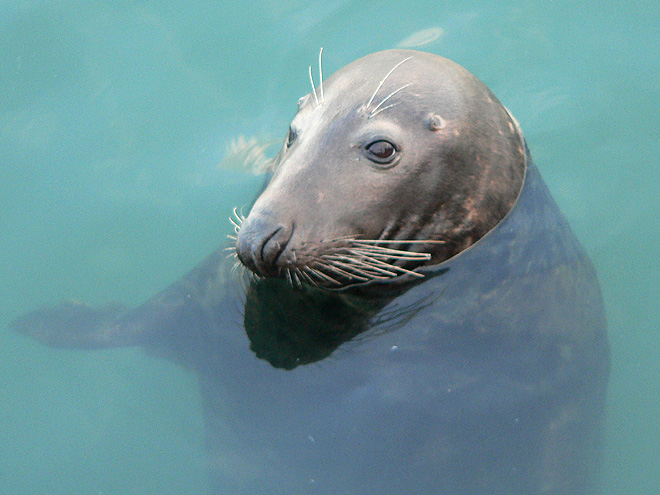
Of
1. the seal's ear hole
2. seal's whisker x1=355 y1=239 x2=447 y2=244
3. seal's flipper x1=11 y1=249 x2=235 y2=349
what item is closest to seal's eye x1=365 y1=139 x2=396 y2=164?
the seal's ear hole

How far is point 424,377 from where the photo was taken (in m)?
4.16

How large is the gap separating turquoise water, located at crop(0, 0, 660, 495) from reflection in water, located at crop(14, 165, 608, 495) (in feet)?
1.98

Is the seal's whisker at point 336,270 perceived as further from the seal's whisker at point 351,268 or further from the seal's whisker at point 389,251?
the seal's whisker at point 389,251

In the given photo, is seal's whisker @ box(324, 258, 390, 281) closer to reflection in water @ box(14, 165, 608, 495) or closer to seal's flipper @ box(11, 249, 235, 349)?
reflection in water @ box(14, 165, 608, 495)

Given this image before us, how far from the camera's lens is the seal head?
12.5 ft

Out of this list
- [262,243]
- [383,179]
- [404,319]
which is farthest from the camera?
[404,319]

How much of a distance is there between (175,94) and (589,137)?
3.59 meters

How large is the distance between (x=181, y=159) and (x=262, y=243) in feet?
9.59

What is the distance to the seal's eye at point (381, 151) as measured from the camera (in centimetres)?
399

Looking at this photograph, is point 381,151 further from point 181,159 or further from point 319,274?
point 181,159

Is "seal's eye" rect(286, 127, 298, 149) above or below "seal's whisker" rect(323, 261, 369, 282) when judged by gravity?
above

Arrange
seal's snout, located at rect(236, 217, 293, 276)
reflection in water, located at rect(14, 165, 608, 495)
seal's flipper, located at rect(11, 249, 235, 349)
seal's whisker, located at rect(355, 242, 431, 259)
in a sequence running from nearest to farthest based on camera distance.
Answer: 1. seal's snout, located at rect(236, 217, 293, 276)
2. seal's whisker, located at rect(355, 242, 431, 259)
3. reflection in water, located at rect(14, 165, 608, 495)
4. seal's flipper, located at rect(11, 249, 235, 349)

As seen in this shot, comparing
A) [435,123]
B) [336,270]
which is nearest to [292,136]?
[435,123]

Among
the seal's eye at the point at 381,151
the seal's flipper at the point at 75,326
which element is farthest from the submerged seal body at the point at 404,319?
the seal's flipper at the point at 75,326
